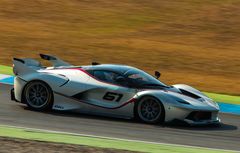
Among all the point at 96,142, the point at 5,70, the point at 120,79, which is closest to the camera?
the point at 96,142

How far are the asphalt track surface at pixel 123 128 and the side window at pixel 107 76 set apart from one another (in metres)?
0.76

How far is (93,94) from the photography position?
1221 cm

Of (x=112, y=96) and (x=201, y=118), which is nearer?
(x=201, y=118)

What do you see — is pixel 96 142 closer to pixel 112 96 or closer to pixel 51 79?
pixel 112 96

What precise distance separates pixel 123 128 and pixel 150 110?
92 centimetres

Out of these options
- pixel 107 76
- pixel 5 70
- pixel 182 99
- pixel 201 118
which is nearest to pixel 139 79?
pixel 107 76

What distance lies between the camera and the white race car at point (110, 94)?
38.4 feet

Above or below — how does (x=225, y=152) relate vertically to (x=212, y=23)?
below

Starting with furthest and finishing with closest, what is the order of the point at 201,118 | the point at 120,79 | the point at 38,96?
the point at 38,96 < the point at 120,79 < the point at 201,118

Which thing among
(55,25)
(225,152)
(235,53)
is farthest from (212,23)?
(225,152)

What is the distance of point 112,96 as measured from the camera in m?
12.1

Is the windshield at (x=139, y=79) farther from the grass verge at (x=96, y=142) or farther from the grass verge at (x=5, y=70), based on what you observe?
the grass verge at (x=5, y=70)

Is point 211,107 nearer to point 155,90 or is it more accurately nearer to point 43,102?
point 155,90

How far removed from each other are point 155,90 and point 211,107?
117 centimetres
